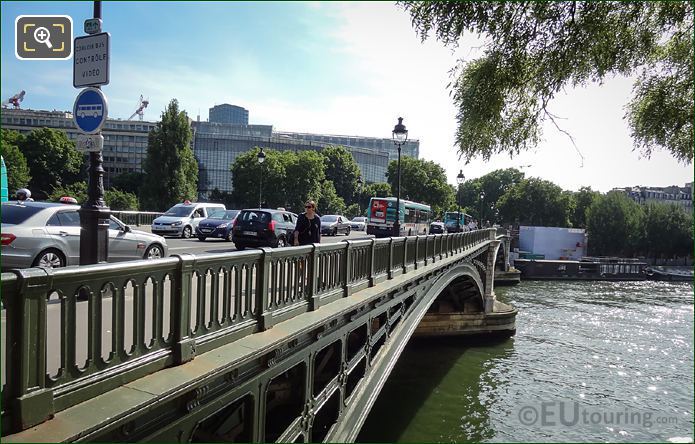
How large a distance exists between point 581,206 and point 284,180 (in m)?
59.5

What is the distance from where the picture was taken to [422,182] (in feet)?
260

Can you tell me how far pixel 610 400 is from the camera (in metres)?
18.2

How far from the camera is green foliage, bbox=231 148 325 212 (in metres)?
65.3

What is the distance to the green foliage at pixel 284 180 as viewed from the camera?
6531cm

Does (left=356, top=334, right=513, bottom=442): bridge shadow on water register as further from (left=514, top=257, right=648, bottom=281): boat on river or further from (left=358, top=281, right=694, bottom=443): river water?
(left=514, top=257, right=648, bottom=281): boat on river

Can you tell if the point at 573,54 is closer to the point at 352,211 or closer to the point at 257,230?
the point at 257,230

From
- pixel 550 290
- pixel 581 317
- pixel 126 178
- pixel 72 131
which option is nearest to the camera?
pixel 581 317

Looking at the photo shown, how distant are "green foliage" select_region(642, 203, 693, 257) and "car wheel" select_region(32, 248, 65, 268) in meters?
92.7

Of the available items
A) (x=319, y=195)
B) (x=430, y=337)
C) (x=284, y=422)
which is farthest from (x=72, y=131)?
(x=284, y=422)

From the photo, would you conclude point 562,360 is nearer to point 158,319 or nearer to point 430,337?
point 430,337

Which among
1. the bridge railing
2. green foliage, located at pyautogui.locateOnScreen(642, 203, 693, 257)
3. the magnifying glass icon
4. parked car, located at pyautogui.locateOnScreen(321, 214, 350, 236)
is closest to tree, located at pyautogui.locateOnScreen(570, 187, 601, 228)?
green foliage, located at pyautogui.locateOnScreen(642, 203, 693, 257)

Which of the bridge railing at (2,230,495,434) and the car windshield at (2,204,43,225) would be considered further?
the car windshield at (2,204,43,225)

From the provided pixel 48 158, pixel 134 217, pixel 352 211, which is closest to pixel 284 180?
pixel 352 211

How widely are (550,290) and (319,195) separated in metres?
30.3
